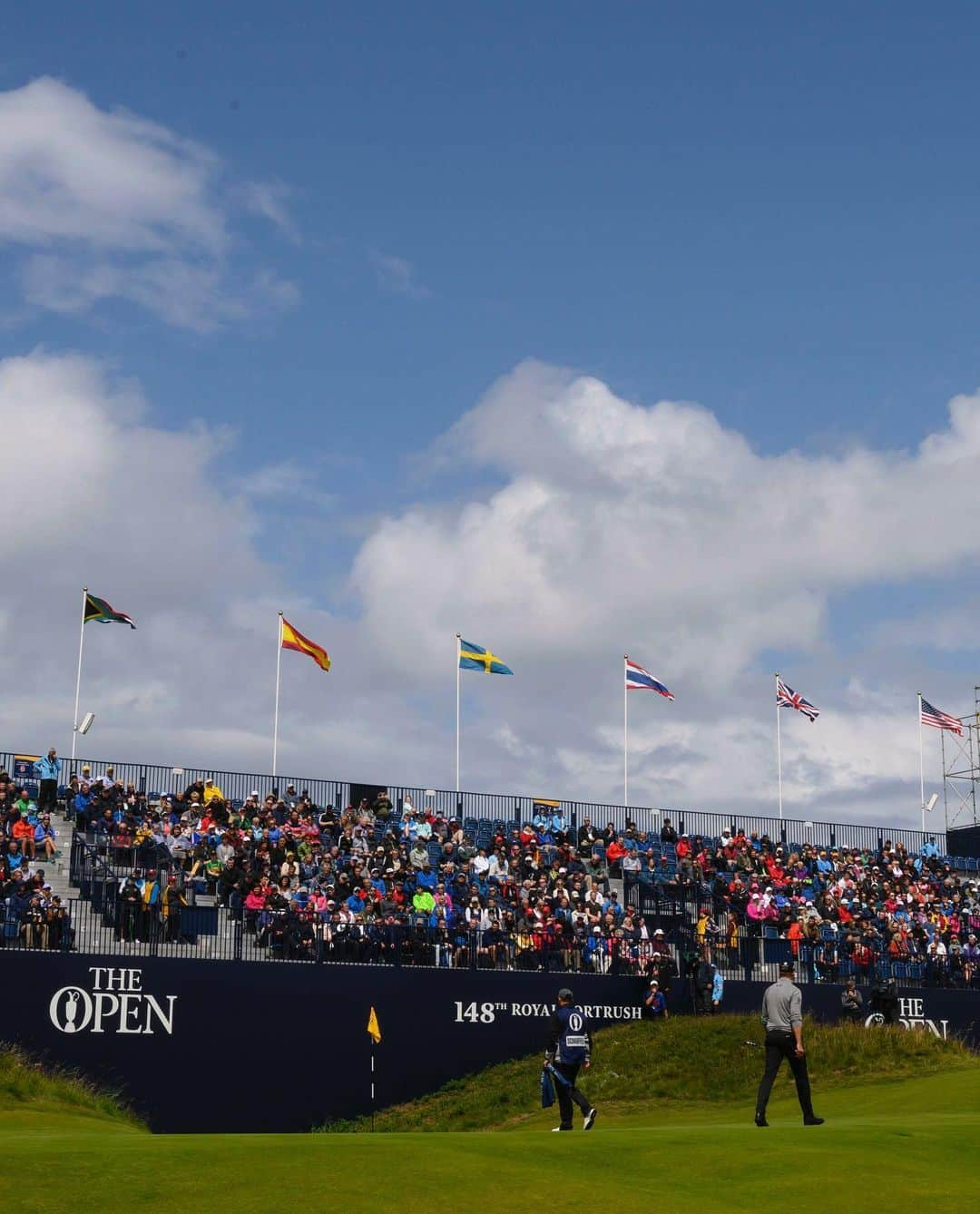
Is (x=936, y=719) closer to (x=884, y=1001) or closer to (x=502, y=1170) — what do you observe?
(x=884, y=1001)

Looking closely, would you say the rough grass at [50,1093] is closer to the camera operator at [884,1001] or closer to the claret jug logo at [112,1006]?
the claret jug logo at [112,1006]

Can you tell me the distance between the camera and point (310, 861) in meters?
38.9

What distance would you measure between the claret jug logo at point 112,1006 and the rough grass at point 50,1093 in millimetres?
1051

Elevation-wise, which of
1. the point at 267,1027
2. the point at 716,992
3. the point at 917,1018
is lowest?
the point at 917,1018

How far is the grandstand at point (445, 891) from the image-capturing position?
34750 millimetres

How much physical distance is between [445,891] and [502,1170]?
24703 millimetres

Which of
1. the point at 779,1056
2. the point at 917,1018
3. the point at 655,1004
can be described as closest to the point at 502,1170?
the point at 779,1056

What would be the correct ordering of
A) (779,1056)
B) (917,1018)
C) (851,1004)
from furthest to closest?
(917,1018) → (851,1004) → (779,1056)

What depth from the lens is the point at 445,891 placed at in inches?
1563

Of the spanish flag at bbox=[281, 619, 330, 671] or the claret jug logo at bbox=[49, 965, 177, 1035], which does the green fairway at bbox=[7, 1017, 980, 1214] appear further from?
the spanish flag at bbox=[281, 619, 330, 671]

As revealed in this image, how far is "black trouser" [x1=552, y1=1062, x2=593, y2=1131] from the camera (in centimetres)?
2181

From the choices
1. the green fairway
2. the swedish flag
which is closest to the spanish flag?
the swedish flag

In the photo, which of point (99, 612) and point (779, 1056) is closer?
point (779, 1056)

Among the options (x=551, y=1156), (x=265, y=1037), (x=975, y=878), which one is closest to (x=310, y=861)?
(x=265, y=1037)
